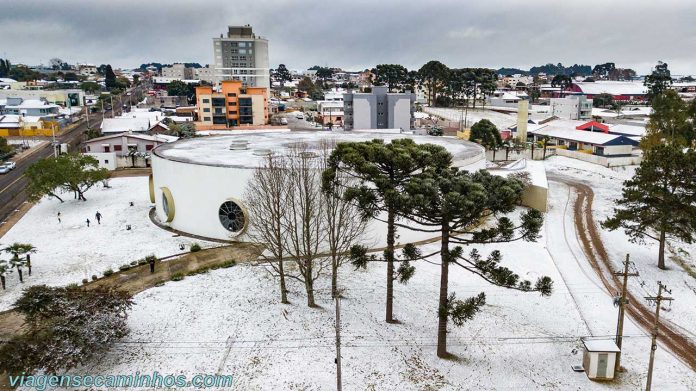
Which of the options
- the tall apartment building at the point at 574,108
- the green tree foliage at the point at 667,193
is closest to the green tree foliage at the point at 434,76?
the tall apartment building at the point at 574,108

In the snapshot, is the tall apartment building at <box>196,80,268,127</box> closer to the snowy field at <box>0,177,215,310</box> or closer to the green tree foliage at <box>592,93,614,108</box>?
the snowy field at <box>0,177,215,310</box>

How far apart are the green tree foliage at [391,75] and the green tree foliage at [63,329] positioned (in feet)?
332

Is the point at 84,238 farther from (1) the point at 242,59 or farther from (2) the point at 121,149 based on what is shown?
(1) the point at 242,59

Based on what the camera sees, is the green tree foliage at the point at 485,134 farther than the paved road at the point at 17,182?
Yes

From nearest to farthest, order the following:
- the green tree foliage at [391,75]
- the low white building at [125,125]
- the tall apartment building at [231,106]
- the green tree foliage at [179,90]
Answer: the low white building at [125,125]
the tall apartment building at [231,106]
the green tree foliage at [391,75]
the green tree foliage at [179,90]

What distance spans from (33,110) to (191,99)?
140ft

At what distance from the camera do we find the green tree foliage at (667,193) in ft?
78.9

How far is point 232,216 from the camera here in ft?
97.2

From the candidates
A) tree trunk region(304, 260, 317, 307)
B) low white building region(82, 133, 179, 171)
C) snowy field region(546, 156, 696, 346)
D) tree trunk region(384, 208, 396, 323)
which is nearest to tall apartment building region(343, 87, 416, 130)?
low white building region(82, 133, 179, 171)

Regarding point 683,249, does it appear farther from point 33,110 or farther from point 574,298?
point 33,110

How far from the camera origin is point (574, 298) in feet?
75.0

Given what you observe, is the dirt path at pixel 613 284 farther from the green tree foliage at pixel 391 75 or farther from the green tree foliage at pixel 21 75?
the green tree foliage at pixel 21 75

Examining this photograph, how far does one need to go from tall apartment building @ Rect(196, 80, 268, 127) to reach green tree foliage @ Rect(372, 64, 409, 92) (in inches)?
1356

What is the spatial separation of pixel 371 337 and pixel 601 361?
8420 millimetres
